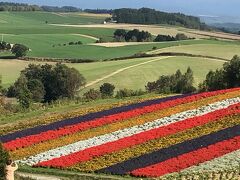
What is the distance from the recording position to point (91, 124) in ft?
111

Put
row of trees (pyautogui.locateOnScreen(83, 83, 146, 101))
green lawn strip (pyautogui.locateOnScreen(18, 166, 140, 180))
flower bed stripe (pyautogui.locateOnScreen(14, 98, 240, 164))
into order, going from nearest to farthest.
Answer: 1. green lawn strip (pyautogui.locateOnScreen(18, 166, 140, 180))
2. flower bed stripe (pyautogui.locateOnScreen(14, 98, 240, 164))
3. row of trees (pyautogui.locateOnScreen(83, 83, 146, 101))

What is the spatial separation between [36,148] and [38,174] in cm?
382

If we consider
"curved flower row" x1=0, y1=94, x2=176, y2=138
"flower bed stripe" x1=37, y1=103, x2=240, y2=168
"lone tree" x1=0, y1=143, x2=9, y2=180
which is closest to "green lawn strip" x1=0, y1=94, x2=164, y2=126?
"curved flower row" x1=0, y1=94, x2=176, y2=138

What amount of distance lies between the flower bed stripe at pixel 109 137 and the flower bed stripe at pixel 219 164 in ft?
20.7

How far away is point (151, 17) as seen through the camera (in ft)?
610

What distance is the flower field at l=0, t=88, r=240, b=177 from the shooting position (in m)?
26.9

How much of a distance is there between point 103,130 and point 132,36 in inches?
4013

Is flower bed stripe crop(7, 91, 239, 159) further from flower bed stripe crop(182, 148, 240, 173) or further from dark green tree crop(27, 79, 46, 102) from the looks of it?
dark green tree crop(27, 79, 46, 102)

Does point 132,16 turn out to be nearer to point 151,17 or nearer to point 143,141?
point 151,17

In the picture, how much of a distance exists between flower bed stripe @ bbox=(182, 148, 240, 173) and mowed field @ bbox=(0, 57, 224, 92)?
40.1 m

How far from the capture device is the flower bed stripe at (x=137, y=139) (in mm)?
27547

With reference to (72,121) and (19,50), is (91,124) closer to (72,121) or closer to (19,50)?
(72,121)

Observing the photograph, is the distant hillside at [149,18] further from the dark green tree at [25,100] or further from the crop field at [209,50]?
the dark green tree at [25,100]

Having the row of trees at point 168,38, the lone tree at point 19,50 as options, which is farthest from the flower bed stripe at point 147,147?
the row of trees at point 168,38
